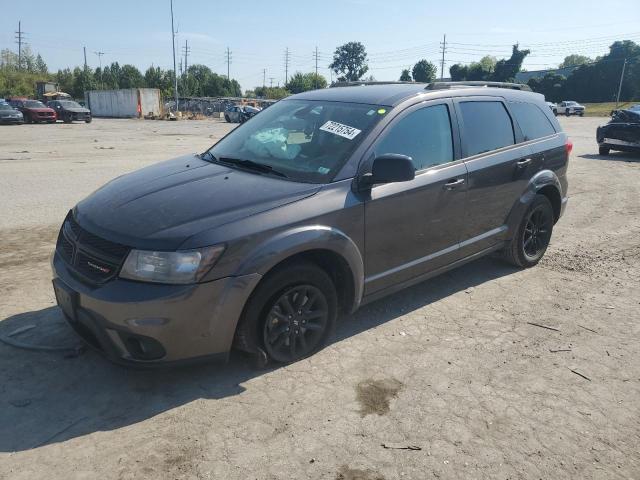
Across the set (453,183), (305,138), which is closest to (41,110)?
(305,138)

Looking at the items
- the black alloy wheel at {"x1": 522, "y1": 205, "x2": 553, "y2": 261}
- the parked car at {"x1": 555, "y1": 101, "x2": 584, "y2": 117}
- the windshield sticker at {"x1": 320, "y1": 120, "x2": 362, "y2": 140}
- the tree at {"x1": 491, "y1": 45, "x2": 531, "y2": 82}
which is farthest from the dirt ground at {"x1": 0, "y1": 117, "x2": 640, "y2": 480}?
the tree at {"x1": 491, "y1": 45, "x2": 531, "y2": 82}

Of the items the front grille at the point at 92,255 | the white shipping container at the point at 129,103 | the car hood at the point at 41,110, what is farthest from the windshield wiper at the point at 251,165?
the white shipping container at the point at 129,103

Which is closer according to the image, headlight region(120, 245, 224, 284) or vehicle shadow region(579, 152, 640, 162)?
headlight region(120, 245, 224, 284)

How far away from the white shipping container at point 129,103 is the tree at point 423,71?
55.2 metres

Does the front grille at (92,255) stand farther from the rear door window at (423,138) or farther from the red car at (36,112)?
the red car at (36,112)

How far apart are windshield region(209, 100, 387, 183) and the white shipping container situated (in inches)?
1955

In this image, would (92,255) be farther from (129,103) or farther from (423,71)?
(423,71)

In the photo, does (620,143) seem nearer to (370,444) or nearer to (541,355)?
(541,355)

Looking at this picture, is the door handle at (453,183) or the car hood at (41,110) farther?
the car hood at (41,110)

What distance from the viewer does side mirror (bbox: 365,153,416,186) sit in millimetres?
3432

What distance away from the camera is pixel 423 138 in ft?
13.4

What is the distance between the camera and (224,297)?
2953 millimetres

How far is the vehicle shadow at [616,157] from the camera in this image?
14.6m

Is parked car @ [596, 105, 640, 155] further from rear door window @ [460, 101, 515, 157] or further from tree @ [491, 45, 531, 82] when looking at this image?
tree @ [491, 45, 531, 82]
